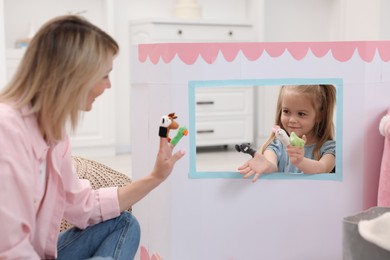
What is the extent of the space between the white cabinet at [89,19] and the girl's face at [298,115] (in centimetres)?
199

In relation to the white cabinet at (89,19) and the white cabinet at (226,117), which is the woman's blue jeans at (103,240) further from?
the white cabinet at (89,19)

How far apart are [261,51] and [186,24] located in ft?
6.83

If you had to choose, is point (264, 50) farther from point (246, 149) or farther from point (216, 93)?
point (216, 93)

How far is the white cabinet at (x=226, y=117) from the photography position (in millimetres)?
3164

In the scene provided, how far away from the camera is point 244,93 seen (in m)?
3.41

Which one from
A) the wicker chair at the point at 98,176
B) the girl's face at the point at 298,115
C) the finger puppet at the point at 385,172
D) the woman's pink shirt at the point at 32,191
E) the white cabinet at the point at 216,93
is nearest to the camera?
the woman's pink shirt at the point at 32,191

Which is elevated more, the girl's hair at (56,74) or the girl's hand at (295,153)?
the girl's hair at (56,74)

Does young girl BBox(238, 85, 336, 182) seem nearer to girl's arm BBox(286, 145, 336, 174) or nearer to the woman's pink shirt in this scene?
girl's arm BBox(286, 145, 336, 174)

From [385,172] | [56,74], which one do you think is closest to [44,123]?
[56,74]

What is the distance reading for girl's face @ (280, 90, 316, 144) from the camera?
138 cm

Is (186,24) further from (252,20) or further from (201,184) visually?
(201,184)

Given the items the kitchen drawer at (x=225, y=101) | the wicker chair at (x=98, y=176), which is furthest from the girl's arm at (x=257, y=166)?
the kitchen drawer at (x=225, y=101)

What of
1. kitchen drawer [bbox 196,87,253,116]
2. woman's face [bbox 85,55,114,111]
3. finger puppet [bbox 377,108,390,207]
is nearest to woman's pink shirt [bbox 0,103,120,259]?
woman's face [bbox 85,55,114,111]

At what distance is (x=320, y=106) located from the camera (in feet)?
4.50
